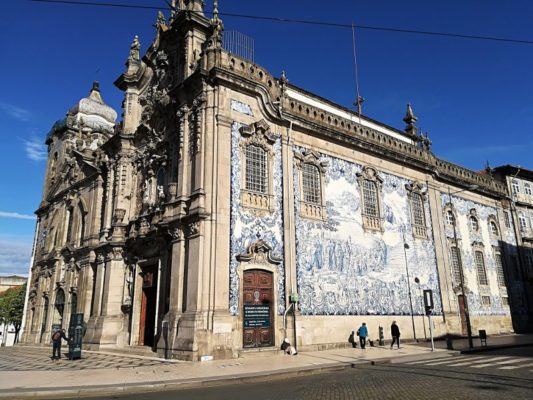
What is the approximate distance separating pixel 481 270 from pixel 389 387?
83.4ft

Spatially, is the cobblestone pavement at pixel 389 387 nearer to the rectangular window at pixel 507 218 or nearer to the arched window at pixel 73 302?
the arched window at pixel 73 302

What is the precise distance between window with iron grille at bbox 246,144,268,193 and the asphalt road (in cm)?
952

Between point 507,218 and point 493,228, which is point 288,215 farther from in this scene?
point 507,218

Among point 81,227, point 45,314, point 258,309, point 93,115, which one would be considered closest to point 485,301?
point 258,309

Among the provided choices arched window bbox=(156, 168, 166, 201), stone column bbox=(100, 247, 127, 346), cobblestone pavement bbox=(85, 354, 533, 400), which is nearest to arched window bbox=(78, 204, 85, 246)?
stone column bbox=(100, 247, 127, 346)

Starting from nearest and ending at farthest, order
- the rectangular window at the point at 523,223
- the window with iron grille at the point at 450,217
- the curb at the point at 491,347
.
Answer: the curb at the point at 491,347 < the window with iron grille at the point at 450,217 < the rectangular window at the point at 523,223

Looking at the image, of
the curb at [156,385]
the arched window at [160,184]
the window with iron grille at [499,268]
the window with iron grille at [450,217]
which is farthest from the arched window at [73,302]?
the window with iron grille at [499,268]

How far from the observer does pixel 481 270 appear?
31984mm

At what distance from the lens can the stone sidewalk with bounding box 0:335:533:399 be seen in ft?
34.8

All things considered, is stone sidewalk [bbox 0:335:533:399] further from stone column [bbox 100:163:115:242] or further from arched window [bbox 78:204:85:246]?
arched window [bbox 78:204:85:246]

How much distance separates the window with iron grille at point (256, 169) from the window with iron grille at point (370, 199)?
296 inches

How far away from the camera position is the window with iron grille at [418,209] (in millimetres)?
28422

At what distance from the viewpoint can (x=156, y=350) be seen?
63.5ft

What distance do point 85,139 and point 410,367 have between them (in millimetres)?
34355
